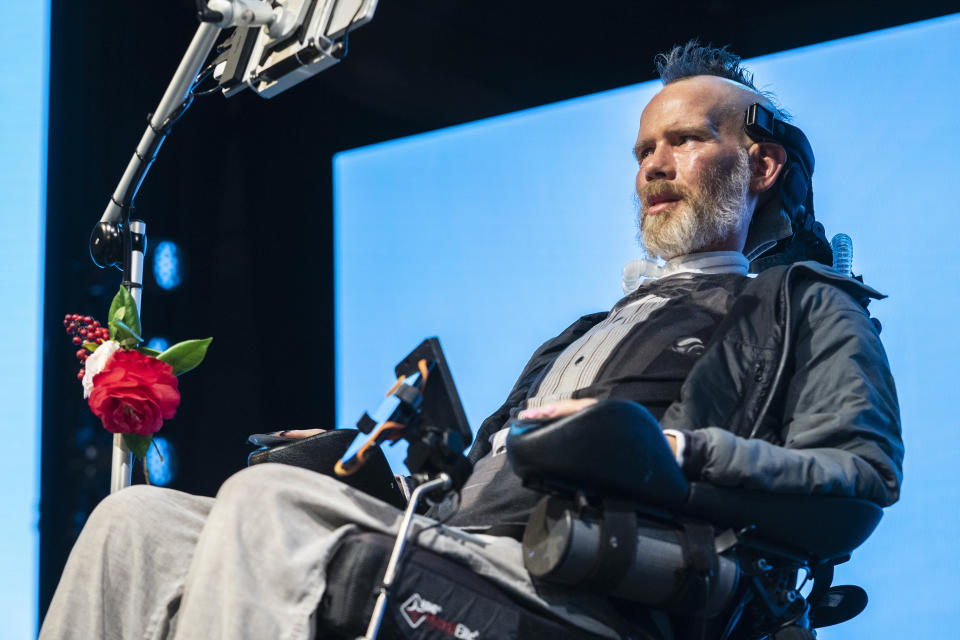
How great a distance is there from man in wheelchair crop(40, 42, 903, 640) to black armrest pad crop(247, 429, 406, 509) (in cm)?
14

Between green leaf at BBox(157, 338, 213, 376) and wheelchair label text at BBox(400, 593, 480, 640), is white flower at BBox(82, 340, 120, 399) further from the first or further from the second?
wheelchair label text at BBox(400, 593, 480, 640)

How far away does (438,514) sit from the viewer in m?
1.78

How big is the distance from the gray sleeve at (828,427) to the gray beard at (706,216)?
0.38 metres

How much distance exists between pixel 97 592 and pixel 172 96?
936mm

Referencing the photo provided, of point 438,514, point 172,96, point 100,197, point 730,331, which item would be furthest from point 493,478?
point 100,197

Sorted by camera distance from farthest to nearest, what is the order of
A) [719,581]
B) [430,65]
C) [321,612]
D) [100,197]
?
[430,65] → [100,197] → [719,581] → [321,612]

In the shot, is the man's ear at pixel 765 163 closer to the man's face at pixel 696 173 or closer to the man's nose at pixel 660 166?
the man's face at pixel 696 173

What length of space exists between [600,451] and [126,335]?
1041 mm

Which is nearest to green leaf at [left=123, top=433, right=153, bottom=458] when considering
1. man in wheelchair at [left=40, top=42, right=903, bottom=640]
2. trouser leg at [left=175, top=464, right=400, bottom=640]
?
man in wheelchair at [left=40, top=42, right=903, bottom=640]

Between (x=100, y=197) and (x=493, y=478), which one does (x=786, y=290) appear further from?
(x=100, y=197)

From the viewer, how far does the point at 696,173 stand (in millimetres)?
2146

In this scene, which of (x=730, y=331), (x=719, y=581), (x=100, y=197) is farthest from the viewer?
(x=100, y=197)

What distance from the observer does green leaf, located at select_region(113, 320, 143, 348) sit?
1.96 m

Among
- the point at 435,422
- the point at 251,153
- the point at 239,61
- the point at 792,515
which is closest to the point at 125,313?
the point at 239,61
